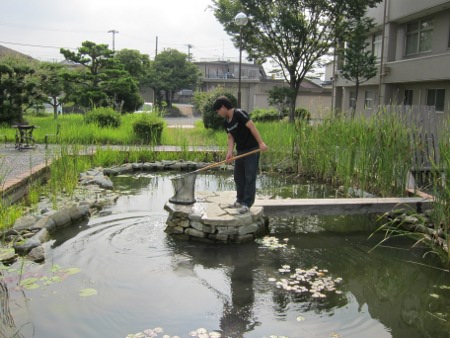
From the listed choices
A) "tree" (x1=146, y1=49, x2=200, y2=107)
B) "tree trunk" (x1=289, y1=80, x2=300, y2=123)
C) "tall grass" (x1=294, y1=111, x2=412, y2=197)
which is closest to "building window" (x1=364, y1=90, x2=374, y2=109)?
"tree trunk" (x1=289, y1=80, x2=300, y2=123)

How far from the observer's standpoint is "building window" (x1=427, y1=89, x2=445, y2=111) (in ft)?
52.4

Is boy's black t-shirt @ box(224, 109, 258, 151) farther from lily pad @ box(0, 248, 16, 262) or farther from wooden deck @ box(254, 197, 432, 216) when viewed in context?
lily pad @ box(0, 248, 16, 262)

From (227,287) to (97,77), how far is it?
16.9 m

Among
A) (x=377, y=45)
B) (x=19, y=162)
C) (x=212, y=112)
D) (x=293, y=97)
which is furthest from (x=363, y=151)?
(x=377, y=45)

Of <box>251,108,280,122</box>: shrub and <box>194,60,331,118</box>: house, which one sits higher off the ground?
<box>194,60,331,118</box>: house

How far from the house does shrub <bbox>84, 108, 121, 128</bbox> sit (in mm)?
15654

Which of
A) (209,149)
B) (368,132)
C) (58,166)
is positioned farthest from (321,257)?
(209,149)

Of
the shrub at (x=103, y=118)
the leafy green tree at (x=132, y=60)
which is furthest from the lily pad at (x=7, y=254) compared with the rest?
the leafy green tree at (x=132, y=60)

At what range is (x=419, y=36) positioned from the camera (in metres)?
17.6

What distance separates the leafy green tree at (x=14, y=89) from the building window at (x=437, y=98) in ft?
47.1

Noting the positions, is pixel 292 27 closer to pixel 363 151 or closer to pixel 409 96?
pixel 409 96

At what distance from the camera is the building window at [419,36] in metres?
17.0

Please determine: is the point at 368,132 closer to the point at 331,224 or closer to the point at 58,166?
the point at 331,224

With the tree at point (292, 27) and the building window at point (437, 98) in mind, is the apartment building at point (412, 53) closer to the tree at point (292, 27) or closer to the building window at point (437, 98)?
the building window at point (437, 98)
